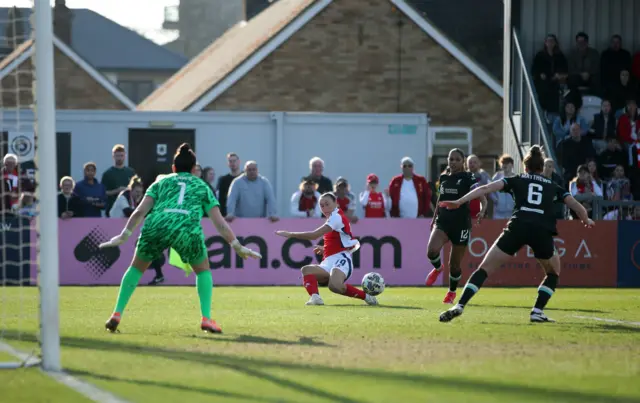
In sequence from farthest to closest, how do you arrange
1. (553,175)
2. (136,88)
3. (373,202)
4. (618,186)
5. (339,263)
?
(136,88)
(618,186)
(373,202)
(553,175)
(339,263)

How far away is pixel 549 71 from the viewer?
27.6 m

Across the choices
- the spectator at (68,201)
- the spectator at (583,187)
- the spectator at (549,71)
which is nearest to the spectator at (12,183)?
the spectator at (68,201)

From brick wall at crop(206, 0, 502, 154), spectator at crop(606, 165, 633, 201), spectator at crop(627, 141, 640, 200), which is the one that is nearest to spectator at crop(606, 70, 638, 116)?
spectator at crop(627, 141, 640, 200)

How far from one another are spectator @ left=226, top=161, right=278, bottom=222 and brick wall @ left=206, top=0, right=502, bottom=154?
555 inches

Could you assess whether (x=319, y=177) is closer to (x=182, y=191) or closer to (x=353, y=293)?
(x=353, y=293)

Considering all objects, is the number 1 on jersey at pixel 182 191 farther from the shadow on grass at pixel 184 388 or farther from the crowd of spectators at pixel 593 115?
the crowd of spectators at pixel 593 115

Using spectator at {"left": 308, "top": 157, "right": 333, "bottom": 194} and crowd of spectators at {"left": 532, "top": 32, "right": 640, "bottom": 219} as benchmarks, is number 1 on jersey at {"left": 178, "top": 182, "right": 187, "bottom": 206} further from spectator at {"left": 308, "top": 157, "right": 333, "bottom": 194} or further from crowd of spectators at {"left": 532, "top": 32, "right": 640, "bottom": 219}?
crowd of spectators at {"left": 532, "top": 32, "right": 640, "bottom": 219}

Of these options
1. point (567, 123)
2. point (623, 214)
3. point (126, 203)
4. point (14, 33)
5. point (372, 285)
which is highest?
point (14, 33)

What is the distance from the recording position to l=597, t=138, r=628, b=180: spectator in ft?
84.6

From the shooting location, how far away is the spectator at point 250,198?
23.3 m

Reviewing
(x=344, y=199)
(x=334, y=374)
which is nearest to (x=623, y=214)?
(x=344, y=199)

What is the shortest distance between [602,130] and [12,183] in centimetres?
1175

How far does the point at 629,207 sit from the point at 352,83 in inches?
597

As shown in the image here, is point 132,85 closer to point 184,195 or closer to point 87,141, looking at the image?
point 87,141
